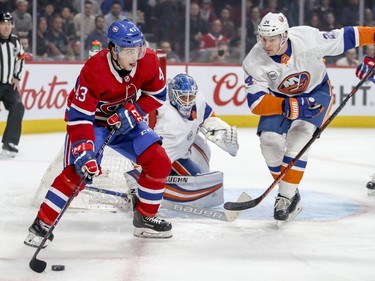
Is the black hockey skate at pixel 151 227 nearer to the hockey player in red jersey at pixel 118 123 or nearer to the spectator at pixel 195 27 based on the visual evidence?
the hockey player in red jersey at pixel 118 123

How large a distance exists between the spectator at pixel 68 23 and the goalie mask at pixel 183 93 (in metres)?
4.60

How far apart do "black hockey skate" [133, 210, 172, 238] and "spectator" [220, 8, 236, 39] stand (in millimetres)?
5734

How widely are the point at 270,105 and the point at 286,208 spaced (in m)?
0.50

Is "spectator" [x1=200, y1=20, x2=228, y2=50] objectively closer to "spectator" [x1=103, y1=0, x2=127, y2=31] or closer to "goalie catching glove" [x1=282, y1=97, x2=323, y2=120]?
"spectator" [x1=103, y1=0, x2=127, y2=31]

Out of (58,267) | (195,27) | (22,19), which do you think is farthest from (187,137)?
(195,27)

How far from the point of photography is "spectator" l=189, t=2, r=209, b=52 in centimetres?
955

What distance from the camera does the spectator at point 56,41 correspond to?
9097 mm

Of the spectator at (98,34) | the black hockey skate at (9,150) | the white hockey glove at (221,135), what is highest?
the spectator at (98,34)

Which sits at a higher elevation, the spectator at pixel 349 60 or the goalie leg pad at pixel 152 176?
the spectator at pixel 349 60

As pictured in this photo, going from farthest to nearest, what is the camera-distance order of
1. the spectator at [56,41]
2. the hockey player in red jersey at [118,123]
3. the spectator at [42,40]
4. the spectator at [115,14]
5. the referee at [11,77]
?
the spectator at [115,14]
the spectator at [56,41]
the spectator at [42,40]
the referee at [11,77]
the hockey player in red jersey at [118,123]

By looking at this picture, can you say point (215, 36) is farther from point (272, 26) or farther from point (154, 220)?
point (154, 220)

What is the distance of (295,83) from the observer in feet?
15.1

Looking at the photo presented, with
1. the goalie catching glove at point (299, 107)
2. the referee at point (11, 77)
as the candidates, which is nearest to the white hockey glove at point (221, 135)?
the goalie catching glove at point (299, 107)

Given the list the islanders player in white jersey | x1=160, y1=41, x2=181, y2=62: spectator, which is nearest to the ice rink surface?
the islanders player in white jersey
